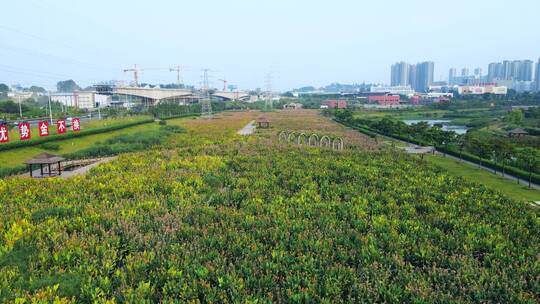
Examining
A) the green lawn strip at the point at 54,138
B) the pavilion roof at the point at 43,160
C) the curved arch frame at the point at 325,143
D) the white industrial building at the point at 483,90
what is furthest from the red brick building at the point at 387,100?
the pavilion roof at the point at 43,160

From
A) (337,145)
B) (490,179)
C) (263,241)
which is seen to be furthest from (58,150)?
(490,179)

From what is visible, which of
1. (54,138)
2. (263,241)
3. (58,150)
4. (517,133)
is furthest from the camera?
(517,133)

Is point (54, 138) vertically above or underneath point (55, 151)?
above

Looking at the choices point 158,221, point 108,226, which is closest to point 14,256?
point 108,226

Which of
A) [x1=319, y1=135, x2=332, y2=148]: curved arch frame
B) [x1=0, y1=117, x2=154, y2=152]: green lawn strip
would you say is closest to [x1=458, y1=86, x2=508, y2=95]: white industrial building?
[x1=319, y1=135, x2=332, y2=148]: curved arch frame

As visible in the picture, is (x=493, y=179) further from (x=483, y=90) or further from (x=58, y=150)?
(x=483, y=90)

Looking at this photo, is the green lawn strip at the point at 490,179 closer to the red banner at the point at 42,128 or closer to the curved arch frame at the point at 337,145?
the curved arch frame at the point at 337,145
